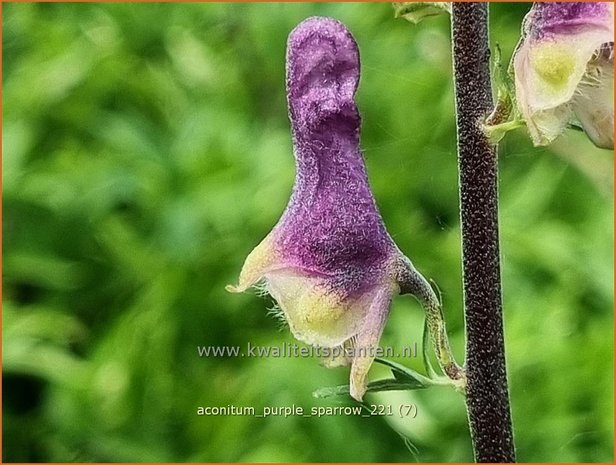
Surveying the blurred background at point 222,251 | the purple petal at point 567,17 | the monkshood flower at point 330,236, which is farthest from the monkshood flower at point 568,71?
the blurred background at point 222,251

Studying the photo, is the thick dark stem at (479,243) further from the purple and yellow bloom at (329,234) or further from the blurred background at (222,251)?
the blurred background at (222,251)

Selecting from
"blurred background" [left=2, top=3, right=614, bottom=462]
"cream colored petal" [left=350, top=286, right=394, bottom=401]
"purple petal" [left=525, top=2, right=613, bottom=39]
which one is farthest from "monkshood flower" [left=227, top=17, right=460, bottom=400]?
"blurred background" [left=2, top=3, right=614, bottom=462]

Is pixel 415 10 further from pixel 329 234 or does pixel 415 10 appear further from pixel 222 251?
pixel 222 251

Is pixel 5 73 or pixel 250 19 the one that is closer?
pixel 250 19

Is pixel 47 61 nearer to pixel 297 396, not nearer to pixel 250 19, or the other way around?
pixel 250 19

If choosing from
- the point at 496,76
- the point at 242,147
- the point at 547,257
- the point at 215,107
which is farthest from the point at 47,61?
the point at 496,76

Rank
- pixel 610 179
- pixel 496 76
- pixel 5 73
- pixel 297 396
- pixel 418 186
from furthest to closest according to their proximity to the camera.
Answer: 1. pixel 5 73
2. pixel 610 179
3. pixel 418 186
4. pixel 297 396
5. pixel 496 76

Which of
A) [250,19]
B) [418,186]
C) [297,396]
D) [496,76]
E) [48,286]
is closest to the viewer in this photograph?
[496,76]
